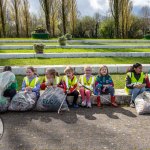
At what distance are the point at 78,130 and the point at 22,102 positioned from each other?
6.00 feet

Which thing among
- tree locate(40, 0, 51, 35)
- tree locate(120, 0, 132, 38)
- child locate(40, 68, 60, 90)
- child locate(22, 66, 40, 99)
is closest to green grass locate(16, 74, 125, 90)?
child locate(22, 66, 40, 99)

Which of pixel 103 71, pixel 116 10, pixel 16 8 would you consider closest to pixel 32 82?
pixel 103 71

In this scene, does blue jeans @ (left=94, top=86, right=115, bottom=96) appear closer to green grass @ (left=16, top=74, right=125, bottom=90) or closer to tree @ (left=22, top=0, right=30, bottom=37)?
green grass @ (left=16, top=74, right=125, bottom=90)

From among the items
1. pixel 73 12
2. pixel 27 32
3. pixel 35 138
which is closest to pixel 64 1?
pixel 73 12

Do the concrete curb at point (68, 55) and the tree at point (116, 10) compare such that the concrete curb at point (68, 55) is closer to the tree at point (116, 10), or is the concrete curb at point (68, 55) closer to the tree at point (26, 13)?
the tree at point (116, 10)

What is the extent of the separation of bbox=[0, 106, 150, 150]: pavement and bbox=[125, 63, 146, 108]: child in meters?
0.52

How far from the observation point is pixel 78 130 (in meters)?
5.98

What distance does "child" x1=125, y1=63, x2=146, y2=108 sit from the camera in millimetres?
7828

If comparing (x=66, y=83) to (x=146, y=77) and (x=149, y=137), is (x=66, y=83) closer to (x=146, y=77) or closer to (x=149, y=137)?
(x=146, y=77)

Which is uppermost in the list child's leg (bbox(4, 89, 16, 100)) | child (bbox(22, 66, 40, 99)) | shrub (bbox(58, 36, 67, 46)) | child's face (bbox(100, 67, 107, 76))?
Result: shrub (bbox(58, 36, 67, 46))

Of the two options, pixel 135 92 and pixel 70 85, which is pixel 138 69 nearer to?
pixel 135 92

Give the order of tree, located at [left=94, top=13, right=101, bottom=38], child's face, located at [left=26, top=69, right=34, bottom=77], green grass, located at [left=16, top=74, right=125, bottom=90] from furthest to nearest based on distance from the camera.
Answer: tree, located at [left=94, top=13, right=101, bottom=38] → green grass, located at [left=16, top=74, right=125, bottom=90] → child's face, located at [left=26, top=69, right=34, bottom=77]

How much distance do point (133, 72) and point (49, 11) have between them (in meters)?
29.8

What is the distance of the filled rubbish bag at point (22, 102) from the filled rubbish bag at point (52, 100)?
168 millimetres
